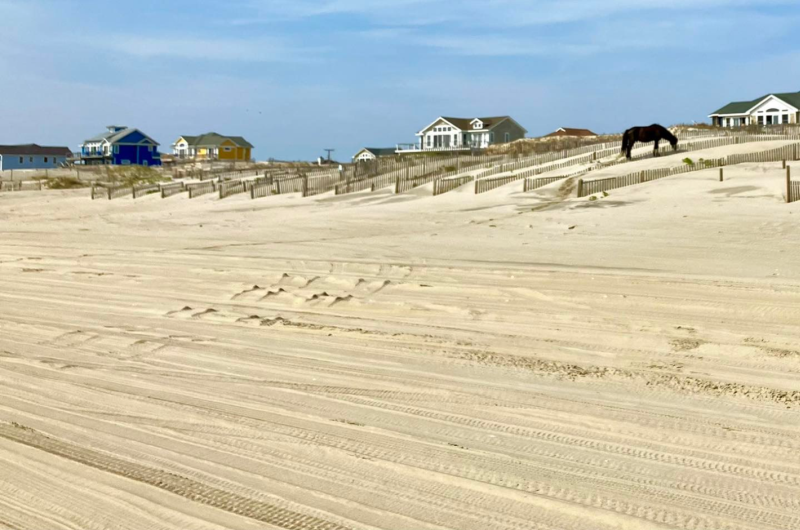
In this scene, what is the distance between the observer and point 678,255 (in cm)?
1395

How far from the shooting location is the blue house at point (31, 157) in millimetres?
90812

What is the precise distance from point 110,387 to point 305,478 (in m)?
2.61

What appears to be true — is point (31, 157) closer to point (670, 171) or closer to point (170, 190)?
point (170, 190)

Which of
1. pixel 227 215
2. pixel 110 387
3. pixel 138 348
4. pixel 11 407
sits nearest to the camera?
pixel 11 407

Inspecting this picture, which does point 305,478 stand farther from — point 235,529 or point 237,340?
point 237,340

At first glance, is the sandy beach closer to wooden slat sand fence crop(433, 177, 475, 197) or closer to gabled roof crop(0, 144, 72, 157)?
wooden slat sand fence crop(433, 177, 475, 197)

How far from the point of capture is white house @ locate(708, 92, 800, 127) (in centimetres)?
7356

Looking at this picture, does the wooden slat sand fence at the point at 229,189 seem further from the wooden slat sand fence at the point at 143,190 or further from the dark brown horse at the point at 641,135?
the dark brown horse at the point at 641,135

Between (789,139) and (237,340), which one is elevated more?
(789,139)

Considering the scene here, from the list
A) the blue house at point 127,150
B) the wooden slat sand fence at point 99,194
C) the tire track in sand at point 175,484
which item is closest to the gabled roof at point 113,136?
the blue house at point 127,150

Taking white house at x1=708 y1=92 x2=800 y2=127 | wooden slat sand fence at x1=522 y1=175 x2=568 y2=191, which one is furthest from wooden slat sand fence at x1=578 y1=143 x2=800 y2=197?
white house at x1=708 y1=92 x2=800 y2=127

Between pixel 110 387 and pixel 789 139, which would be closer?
pixel 110 387

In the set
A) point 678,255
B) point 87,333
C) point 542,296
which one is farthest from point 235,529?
point 678,255

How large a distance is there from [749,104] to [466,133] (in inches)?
1117
